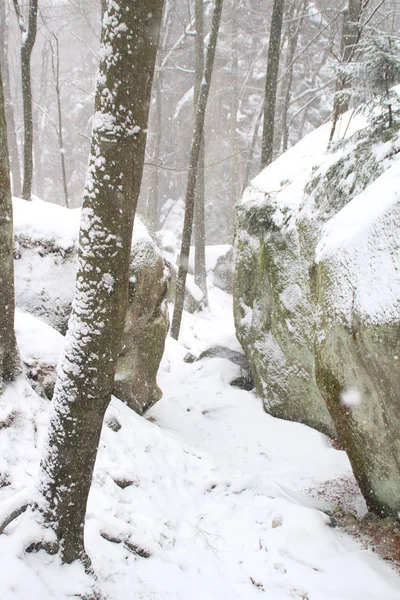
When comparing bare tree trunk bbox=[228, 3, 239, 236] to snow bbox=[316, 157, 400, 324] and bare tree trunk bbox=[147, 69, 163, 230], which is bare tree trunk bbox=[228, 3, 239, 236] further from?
snow bbox=[316, 157, 400, 324]

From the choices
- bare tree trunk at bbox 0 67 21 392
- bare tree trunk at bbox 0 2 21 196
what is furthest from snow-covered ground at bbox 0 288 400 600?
bare tree trunk at bbox 0 2 21 196

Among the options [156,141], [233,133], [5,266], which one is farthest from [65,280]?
[233,133]

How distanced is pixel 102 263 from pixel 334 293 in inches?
96.8

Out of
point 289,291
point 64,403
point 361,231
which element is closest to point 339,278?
point 361,231

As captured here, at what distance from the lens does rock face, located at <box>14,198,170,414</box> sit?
5816mm

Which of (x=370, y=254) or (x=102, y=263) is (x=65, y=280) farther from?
(x=370, y=254)

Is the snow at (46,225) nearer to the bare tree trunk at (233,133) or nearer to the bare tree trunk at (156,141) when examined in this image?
the bare tree trunk at (156,141)

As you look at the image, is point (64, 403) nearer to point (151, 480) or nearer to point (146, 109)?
point (146, 109)

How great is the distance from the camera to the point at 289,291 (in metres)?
6.21

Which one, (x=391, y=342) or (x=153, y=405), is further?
(x=153, y=405)

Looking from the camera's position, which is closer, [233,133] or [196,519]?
[196,519]

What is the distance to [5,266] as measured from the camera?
11.8ft

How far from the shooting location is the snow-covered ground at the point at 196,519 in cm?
305

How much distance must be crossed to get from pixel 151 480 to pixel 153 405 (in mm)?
2333
